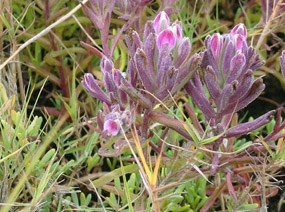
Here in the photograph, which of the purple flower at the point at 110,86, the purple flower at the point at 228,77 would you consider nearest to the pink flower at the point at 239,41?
the purple flower at the point at 228,77

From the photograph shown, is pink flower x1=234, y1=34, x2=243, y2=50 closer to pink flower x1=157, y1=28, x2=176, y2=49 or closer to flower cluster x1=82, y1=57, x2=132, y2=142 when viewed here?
pink flower x1=157, y1=28, x2=176, y2=49

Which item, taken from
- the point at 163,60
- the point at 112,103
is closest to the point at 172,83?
the point at 163,60

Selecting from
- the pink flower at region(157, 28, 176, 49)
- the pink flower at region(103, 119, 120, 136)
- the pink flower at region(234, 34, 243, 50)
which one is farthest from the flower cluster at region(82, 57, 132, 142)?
the pink flower at region(234, 34, 243, 50)

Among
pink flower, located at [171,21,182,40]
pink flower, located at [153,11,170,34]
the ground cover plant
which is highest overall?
pink flower, located at [153,11,170,34]

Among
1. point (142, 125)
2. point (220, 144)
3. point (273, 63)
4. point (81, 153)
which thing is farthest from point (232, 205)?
point (273, 63)

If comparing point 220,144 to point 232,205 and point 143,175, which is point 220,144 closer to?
point 232,205

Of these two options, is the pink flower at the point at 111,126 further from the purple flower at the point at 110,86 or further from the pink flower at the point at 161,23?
the pink flower at the point at 161,23

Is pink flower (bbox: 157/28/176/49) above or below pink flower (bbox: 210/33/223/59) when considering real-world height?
above

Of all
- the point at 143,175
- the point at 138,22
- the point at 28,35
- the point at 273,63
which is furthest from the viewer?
the point at 273,63

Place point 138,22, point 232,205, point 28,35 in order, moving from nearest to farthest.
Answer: point 232,205 < point 138,22 < point 28,35
